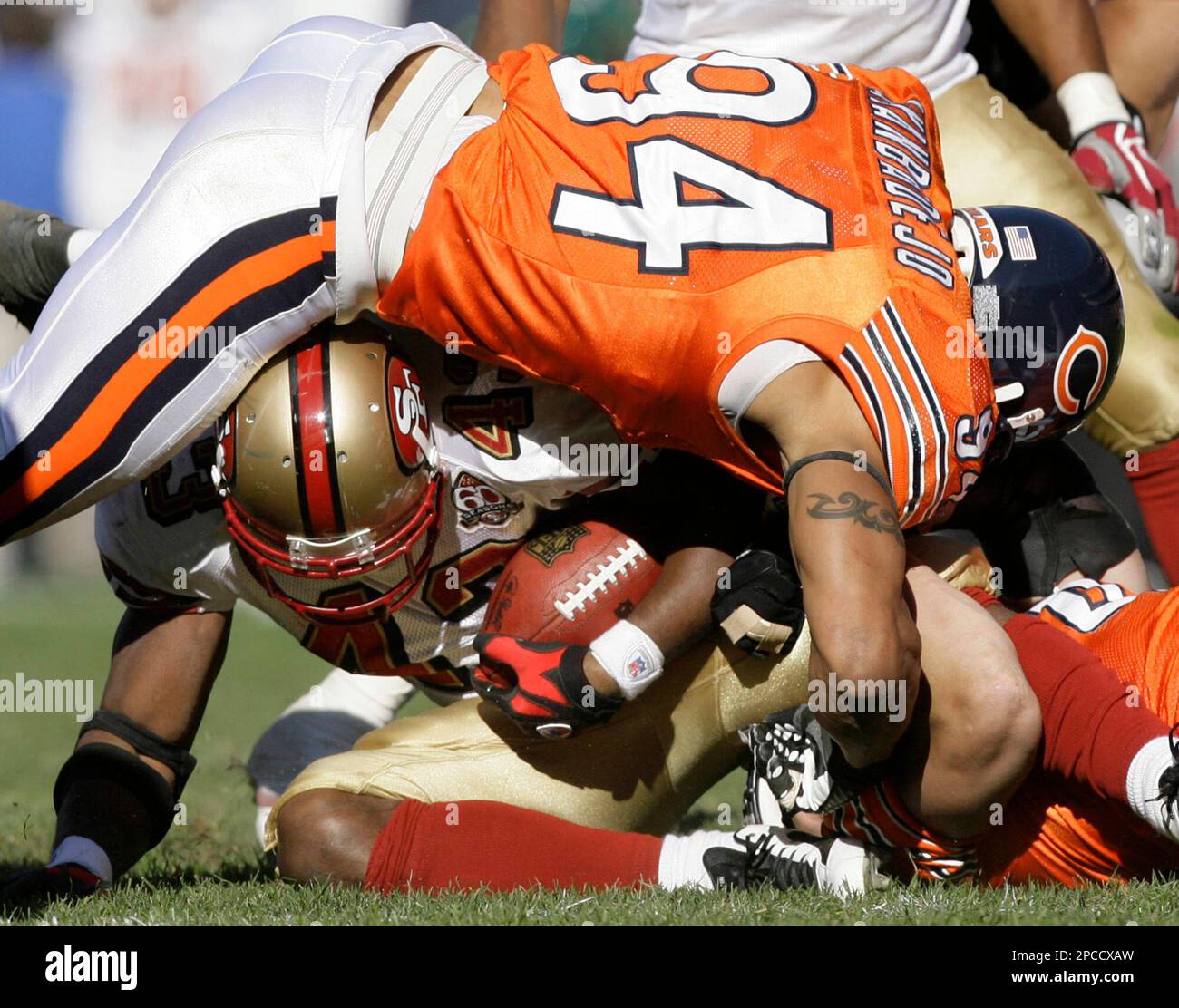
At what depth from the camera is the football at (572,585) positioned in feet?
8.87

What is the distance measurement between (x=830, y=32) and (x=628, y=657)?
170 centimetres

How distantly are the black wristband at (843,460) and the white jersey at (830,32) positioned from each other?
146cm

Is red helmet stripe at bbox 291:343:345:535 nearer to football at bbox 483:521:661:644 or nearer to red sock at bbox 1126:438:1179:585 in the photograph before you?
football at bbox 483:521:661:644

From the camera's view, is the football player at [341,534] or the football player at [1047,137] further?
the football player at [1047,137]

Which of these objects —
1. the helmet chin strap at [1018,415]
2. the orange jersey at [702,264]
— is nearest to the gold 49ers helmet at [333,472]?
the orange jersey at [702,264]

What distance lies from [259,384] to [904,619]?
1.16 m

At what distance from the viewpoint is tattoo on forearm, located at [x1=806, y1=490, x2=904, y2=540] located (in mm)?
2281

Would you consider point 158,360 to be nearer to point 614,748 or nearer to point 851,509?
point 614,748

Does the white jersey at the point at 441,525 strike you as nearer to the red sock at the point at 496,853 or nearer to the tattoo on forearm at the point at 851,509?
the red sock at the point at 496,853

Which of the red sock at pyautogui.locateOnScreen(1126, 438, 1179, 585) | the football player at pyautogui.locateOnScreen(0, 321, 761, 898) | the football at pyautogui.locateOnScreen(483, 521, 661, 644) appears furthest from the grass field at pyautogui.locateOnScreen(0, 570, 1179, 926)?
the red sock at pyautogui.locateOnScreen(1126, 438, 1179, 585)

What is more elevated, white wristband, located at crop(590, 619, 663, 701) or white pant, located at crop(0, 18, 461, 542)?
white pant, located at crop(0, 18, 461, 542)

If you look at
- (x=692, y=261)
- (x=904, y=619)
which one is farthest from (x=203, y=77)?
(x=904, y=619)
